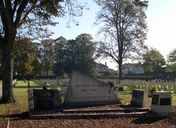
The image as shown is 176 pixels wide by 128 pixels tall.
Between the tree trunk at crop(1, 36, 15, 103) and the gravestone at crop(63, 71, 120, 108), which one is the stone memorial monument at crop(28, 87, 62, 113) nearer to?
the gravestone at crop(63, 71, 120, 108)

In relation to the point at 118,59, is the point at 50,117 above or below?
below

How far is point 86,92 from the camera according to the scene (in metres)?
19.4

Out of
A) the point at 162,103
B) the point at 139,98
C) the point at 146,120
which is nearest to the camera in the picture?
the point at 146,120

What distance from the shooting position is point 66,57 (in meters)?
109

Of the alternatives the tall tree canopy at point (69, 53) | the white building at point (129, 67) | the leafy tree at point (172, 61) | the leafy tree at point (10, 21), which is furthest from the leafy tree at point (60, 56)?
the leafy tree at point (10, 21)

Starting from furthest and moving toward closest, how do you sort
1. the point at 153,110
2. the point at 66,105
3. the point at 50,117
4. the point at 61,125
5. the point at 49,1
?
the point at 49,1 < the point at 66,105 < the point at 153,110 < the point at 50,117 < the point at 61,125

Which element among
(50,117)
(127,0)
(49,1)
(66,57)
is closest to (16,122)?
(50,117)

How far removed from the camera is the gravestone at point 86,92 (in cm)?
1917

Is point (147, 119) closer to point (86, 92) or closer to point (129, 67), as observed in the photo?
point (86, 92)

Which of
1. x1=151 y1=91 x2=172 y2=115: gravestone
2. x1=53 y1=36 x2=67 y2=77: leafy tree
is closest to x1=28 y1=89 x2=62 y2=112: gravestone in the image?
x1=151 y1=91 x2=172 y2=115: gravestone

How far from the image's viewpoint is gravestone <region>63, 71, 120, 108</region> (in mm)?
19172

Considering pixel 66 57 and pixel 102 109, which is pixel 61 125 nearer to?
pixel 102 109

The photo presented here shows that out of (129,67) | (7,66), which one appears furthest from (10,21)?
(129,67)

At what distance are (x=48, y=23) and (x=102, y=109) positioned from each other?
38.2 ft
